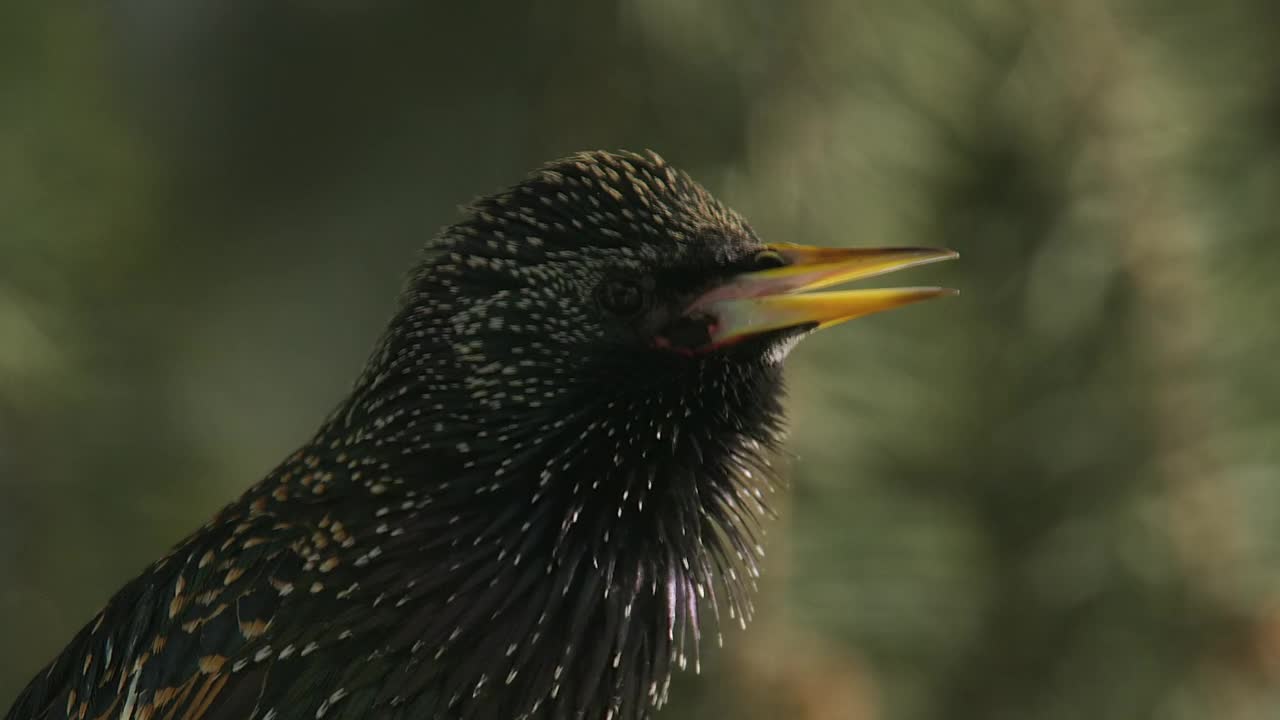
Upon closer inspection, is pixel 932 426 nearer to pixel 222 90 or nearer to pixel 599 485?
pixel 599 485

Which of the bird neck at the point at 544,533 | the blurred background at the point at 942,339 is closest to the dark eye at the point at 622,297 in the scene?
the bird neck at the point at 544,533

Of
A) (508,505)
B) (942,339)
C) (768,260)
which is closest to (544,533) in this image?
(508,505)

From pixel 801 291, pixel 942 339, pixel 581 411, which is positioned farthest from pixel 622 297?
pixel 942 339

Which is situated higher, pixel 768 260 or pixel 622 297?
pixel 768 260

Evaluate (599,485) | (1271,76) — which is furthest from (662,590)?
(1271,76)

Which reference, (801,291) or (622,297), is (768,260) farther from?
(622,297)

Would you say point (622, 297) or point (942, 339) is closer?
point (622, 297)

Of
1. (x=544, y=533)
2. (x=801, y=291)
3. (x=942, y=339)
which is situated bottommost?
(x=544, y=533)

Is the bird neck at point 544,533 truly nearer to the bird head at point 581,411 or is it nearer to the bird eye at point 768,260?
the bird head at point 581,411
